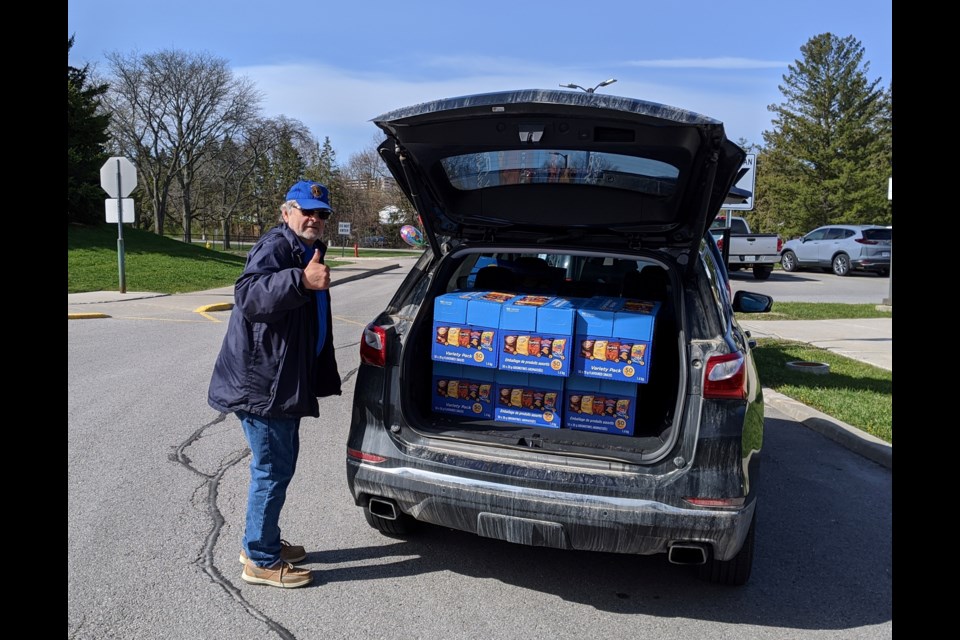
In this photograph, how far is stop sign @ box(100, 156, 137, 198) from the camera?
15523 millimetres

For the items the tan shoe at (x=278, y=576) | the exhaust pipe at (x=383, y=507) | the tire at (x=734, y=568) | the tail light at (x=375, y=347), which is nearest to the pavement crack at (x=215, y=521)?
the tan shoe at (x=278, y=576)

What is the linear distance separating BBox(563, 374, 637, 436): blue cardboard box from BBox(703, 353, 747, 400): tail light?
0.54 metres

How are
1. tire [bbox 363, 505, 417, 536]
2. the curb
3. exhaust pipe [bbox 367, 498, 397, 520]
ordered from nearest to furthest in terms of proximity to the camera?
exhaust pipe [bbox 367, 498, 397, 520]
tire [bbox 363, 505, 417, 536]
the curb

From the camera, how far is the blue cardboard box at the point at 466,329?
377 cm

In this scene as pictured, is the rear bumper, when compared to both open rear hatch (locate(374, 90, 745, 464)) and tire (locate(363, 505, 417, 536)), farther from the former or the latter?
tire (locate(363, 505, 417, 536))

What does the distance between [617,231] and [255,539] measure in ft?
7.51

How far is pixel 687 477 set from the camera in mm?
3152

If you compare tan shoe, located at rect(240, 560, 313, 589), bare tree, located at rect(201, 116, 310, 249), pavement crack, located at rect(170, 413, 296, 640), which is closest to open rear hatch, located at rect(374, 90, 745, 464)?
tan shoe, located at rect(240, 560, 313, 589)

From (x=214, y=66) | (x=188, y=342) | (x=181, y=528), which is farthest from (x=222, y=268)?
(x=214, y=66)

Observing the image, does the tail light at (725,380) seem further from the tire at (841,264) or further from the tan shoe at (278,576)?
the tire at (841,264)

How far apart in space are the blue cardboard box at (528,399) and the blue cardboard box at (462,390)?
0.16ft

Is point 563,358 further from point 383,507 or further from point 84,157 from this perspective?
point 84,157

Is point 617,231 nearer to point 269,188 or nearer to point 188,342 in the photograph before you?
point 188,342

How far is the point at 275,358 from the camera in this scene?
332cm
